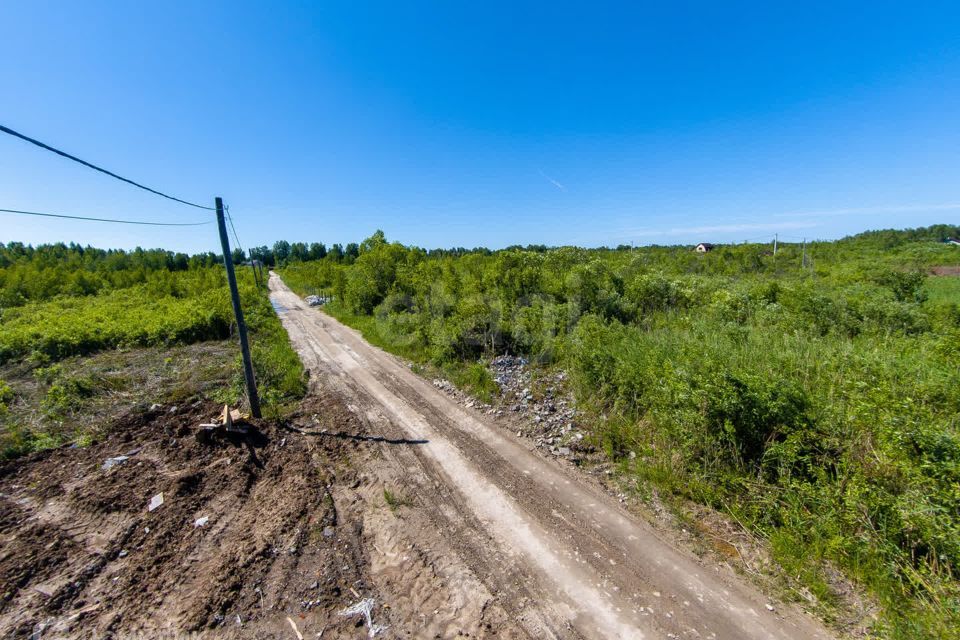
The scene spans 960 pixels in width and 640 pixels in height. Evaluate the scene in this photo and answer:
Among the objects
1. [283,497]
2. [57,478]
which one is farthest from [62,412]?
[283,497]

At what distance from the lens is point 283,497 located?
606 cm

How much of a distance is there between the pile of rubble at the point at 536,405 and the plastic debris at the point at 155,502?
6443mm

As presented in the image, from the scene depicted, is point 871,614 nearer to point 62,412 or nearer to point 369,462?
point 369,462

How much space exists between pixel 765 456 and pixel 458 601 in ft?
16.9

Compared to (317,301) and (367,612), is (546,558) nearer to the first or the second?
(367,612)

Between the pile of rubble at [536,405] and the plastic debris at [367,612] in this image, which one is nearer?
the plastic debris at [367,612]

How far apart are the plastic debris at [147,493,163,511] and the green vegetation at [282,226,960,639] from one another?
7231 mm

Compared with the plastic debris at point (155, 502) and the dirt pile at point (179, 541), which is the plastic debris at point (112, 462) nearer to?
the dirt pile at point (179, 541)

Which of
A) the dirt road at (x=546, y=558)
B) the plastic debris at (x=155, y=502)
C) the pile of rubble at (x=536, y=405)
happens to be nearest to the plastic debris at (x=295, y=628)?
the dirt road at (x=546, y=558)

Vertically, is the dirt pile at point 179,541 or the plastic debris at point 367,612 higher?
the dirt pile at point 179,541

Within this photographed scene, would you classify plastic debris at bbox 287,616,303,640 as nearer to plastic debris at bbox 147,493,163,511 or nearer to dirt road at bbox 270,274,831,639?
dirt road at bbox 270,274,831,639

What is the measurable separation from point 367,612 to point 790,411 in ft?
22.2

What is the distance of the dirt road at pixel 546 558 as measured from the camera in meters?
3.77

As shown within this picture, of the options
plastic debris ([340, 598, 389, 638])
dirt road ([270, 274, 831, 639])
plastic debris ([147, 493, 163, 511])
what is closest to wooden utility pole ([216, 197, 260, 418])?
plastic debris ([147, 493, 163, 511])
